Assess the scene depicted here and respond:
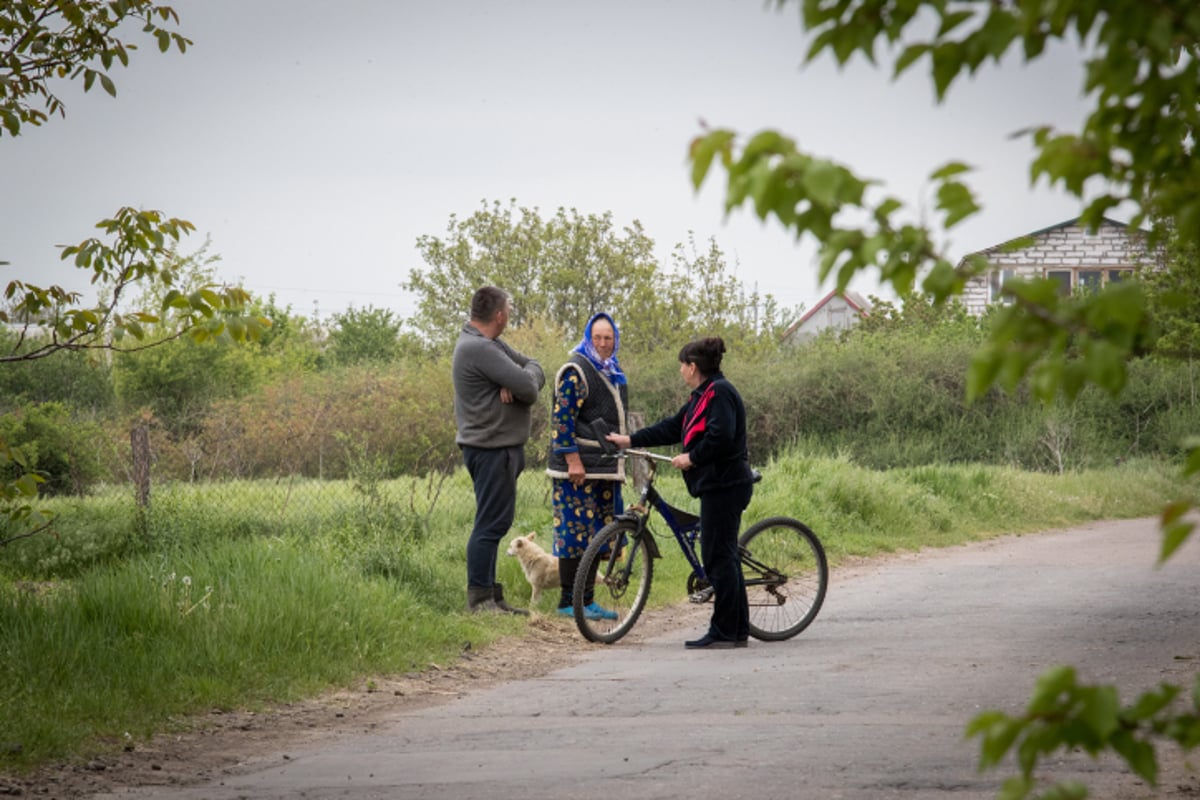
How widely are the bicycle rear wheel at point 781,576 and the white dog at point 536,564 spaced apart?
1660mm

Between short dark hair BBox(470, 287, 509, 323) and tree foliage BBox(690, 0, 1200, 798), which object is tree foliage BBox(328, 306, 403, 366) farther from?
tree foliage BBox(690, 0, 1200, 798)

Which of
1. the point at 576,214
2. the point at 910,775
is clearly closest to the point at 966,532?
the point at 910,775

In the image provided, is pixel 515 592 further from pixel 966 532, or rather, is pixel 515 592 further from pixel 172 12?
pixel 966 532

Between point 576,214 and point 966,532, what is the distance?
37.5 metres

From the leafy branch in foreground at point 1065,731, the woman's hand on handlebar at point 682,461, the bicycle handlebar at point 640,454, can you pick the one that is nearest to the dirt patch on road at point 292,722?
the bicycle handlebar at point 640,454

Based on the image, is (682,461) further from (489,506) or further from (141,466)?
(141,466)

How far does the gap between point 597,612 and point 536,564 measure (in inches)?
43.7

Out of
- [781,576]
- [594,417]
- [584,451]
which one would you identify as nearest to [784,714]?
[781,576]

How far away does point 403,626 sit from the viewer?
30.7ft

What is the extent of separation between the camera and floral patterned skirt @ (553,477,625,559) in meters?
10.6

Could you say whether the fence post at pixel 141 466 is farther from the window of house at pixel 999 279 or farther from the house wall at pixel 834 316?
the house wall at pixel 834 316

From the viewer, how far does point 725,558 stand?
954 centimetres

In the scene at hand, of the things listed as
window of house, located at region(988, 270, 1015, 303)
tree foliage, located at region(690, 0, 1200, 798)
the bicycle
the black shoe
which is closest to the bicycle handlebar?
the bicycle

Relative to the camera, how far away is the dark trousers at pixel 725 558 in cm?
956
